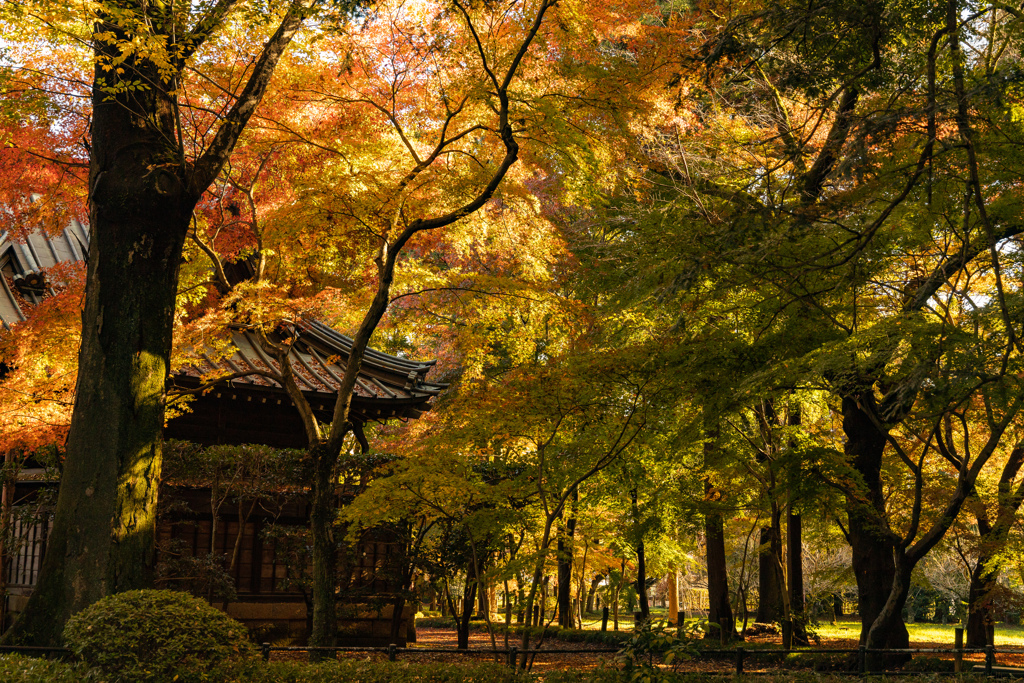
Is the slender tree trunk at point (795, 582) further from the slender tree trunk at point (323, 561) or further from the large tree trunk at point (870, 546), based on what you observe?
the slender tree trunk at point (323, 561)

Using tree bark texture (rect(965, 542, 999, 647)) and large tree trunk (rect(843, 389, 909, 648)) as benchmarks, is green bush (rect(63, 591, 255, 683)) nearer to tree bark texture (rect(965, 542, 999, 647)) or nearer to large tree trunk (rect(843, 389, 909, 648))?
large tree trunk (rect(843, 389, 909, 648))

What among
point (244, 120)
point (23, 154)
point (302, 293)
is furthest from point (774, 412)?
point (23, 154)

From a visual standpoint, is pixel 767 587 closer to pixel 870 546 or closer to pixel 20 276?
pixel 870 546

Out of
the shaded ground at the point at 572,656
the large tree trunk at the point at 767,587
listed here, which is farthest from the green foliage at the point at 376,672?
the large tree trunk at the point at 767,587

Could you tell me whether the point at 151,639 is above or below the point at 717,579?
above

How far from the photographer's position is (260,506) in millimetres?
13742

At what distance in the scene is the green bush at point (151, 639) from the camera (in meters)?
6.00

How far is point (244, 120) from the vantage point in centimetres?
899

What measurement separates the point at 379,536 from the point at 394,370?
129 inches

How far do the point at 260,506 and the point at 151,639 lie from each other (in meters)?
7.80

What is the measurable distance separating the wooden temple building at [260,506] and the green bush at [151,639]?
6.50 m

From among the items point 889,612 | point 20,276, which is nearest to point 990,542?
point 889,612

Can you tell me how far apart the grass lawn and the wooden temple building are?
1218 centimetres

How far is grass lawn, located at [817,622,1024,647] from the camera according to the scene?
73.5ft
